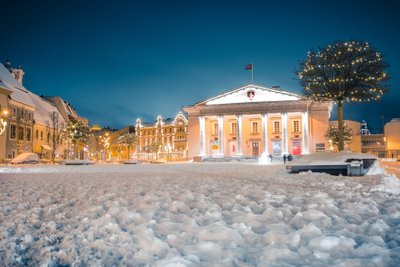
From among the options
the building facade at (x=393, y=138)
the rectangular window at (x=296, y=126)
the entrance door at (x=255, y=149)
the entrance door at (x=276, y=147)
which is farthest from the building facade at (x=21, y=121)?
the building facade at (x=393, y=138)

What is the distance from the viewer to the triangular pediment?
64125 millimetres

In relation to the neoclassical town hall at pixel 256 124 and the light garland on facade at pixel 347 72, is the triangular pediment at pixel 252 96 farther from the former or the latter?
the light garland on facade at pixel 347 72

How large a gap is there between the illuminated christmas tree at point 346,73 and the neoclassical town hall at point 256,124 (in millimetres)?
32285

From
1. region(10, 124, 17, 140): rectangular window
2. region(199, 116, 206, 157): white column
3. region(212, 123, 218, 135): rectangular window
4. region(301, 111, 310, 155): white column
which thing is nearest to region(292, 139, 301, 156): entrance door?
region(301, 111, 310, 155): white column

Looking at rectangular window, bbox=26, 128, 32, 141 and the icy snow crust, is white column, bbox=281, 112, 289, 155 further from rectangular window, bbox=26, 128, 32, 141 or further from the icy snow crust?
the icy snow crust

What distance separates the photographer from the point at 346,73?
29.1 meters

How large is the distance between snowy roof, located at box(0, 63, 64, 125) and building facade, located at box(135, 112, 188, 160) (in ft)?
117

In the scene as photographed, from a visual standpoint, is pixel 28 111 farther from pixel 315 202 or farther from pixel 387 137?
pixel 387 137

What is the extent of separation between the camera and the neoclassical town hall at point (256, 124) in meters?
63.8

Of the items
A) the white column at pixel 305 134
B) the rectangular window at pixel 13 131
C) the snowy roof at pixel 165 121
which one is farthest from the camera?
the snowy roof at pixel 165 121

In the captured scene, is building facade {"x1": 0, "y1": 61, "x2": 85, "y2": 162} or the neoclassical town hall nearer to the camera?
building facade {"x1": 0, "y1": 61, "x2": 85, "y2": 162}

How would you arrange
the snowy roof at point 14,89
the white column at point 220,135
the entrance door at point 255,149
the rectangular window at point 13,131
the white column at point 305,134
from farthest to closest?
the entrance door at point 255,149 → the white column at point 220,135 → the white column at point 305,134 → the snowy roof at point 14,89 → the rectangular window at point 13,131

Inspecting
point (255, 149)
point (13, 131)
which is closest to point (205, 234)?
point (13, 131)

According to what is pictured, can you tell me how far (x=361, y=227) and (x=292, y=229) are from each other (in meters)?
0.90
